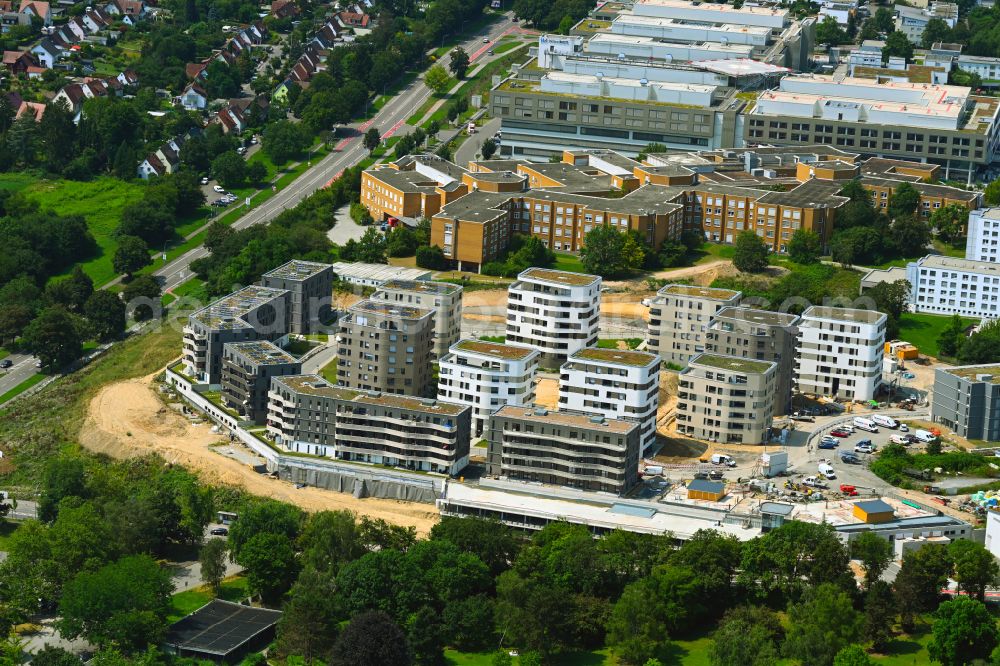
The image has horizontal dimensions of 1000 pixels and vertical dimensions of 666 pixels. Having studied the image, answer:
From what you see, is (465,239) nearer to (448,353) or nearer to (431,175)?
(431,175)

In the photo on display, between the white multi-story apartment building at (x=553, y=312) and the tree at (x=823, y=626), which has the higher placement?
the white multi-story apartment building at (x=553, y=312)

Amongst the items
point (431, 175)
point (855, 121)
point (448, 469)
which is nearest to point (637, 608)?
point (448, 469)

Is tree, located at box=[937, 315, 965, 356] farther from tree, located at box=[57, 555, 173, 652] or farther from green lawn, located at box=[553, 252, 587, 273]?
tree, located at box=[57, 555, 173, 652]

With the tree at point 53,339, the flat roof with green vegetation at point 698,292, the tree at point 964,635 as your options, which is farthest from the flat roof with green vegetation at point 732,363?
the tree at point 53,339

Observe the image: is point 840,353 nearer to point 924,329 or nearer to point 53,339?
point 924,329

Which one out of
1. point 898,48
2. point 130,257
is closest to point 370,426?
point 130,257

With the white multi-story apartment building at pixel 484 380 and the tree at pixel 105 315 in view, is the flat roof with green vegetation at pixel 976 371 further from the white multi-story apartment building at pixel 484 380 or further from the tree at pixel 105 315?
the tree at pixel 105 315

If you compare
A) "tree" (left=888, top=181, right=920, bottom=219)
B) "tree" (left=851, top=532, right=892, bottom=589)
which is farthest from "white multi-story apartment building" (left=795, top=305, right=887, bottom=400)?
"tree" (left=888, top=181, right=920, bottom=219)
